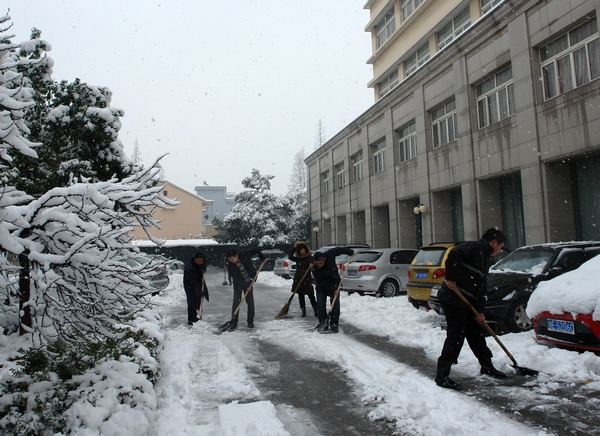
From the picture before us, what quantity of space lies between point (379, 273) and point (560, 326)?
7.38 m

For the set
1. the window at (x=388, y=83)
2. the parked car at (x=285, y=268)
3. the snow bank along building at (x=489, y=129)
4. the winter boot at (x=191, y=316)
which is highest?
the window at (x=388, y=83)

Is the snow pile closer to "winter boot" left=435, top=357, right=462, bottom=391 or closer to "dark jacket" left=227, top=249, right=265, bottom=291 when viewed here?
"winter boot" left=435, top=357, right=462, bottom=391

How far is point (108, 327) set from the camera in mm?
4410

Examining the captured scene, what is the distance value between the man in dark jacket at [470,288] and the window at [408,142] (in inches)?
649

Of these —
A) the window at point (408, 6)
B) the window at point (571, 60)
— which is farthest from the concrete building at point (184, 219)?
the window at point (571, 60)

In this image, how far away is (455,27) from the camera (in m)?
22.3

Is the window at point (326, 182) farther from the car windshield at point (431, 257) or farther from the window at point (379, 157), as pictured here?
the car windshield at point (431, 257)

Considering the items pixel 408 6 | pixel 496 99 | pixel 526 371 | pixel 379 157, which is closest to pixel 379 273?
pixel 496 99

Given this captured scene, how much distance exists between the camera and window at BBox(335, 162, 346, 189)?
3073 cm

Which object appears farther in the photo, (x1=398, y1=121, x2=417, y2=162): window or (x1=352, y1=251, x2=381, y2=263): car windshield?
(x1=398, y1=121, x2=417, y2=162): window

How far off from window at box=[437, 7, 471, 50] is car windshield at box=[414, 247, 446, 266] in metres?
13.9

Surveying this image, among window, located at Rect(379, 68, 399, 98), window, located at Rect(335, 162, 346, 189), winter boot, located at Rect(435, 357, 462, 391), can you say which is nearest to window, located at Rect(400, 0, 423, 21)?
window, located at Rect(379, 68, 399, 98)

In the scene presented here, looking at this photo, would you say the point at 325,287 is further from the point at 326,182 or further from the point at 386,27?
the point at 326,182

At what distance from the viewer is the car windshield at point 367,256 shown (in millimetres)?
13680
